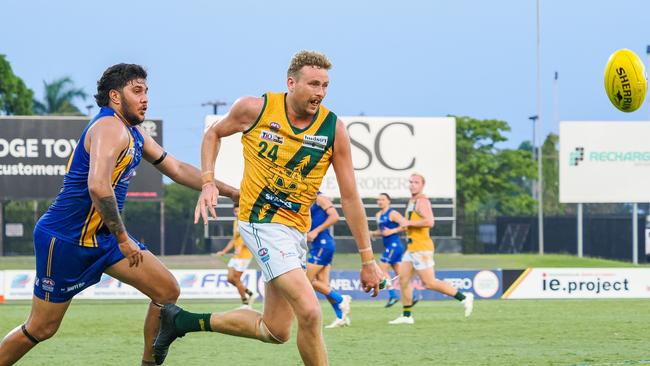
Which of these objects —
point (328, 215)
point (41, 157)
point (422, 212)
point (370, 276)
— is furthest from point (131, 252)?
point (41, 157)

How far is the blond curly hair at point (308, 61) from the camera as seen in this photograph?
804 cm

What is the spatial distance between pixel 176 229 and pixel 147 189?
1815cm

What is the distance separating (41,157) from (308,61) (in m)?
34.3

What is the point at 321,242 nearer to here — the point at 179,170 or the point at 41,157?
the point at 179,170

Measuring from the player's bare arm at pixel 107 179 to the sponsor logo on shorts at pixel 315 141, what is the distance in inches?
53.0

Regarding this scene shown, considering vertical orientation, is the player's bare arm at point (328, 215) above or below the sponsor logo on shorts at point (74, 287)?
above

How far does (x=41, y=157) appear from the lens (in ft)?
134

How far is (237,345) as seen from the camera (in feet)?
44.2

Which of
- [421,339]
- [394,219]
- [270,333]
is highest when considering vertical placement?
[394,219]

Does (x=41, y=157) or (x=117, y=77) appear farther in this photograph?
(x=41, y=157)

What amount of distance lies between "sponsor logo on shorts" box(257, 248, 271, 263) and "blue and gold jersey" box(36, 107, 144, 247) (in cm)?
116

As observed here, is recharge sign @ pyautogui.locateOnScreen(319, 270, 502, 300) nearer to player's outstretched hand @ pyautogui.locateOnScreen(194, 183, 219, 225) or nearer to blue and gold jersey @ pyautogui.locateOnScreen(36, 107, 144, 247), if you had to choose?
blue and gold jersey @ pyautogui.locateOnScreen(36, 107, 144, 247)

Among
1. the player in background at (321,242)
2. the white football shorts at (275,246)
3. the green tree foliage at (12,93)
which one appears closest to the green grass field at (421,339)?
the player in background at (321,242)

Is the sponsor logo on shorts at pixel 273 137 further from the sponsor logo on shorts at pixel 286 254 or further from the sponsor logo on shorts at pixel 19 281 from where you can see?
the sponsor logo on shorts at pixel 19 281
